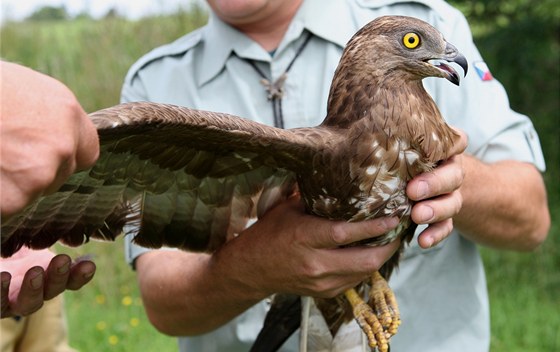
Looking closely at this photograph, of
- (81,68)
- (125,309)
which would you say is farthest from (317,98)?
(81,68)

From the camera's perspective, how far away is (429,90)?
3.60 m

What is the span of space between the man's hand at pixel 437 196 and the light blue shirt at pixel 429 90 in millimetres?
655

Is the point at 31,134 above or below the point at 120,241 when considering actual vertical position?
above

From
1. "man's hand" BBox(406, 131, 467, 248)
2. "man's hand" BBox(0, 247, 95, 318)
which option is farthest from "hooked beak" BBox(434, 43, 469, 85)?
"man's hand" BBox(0, 247, 95, 318)

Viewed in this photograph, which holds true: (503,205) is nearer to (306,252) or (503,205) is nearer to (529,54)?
(306,252)

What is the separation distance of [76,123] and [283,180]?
4.60 feet

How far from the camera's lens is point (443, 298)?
370 centimetres

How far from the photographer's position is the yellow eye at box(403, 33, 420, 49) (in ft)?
9.41

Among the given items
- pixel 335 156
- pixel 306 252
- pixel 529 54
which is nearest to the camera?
pixel 335 156

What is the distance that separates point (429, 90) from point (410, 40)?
0.76 m

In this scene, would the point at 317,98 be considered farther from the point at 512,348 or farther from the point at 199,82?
the point at 512,348

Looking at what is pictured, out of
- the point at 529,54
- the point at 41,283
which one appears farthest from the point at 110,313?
the point at 41,283

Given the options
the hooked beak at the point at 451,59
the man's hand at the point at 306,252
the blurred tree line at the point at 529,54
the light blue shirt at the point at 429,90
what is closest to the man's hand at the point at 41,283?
the man's hand at the point at 306,252

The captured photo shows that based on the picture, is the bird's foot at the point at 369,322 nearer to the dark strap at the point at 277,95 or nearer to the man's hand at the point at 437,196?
the man's hand at the point at 437,196
